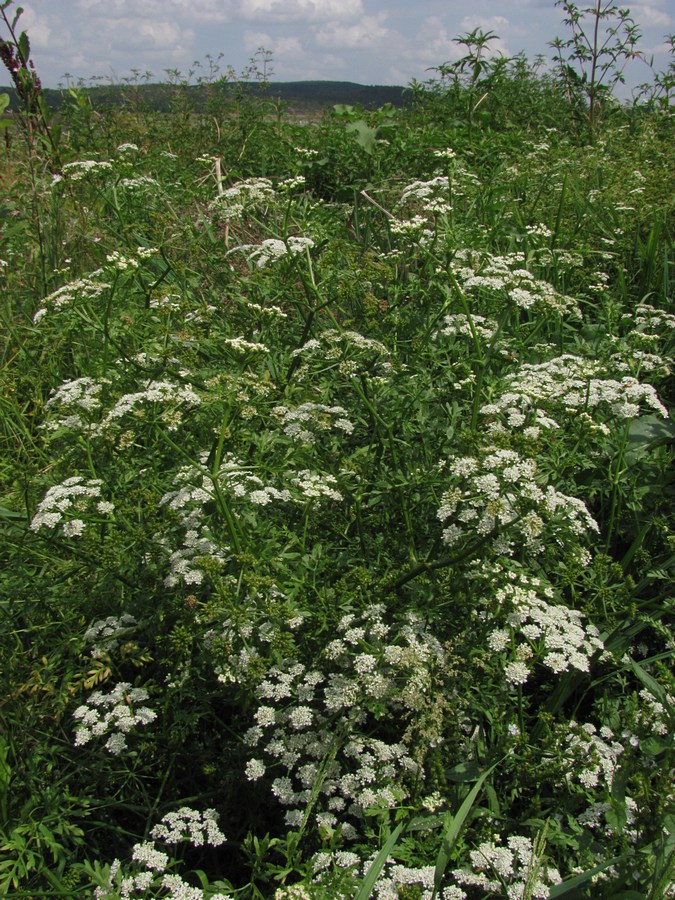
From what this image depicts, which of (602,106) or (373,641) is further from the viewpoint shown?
(602,106)

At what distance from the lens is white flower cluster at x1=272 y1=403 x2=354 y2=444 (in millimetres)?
2770

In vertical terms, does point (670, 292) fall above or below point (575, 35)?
below

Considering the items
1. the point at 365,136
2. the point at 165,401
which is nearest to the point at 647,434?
the point at 165,401

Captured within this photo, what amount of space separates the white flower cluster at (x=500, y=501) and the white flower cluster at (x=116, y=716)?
117 cm

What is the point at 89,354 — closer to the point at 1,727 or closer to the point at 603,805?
the point at 1,727

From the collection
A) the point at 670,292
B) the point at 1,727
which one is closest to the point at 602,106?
the point at 670,292

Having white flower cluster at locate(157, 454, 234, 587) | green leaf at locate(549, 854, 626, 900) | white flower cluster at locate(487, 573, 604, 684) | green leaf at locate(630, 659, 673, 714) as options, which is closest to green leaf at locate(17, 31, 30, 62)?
white flower cluster at locate(157, 454, 234, 587)

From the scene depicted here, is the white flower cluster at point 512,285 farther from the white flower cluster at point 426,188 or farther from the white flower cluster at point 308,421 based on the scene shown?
the white flower cluster at point 308,421

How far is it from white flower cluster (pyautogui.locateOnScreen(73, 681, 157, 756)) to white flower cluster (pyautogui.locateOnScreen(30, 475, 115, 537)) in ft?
1.89

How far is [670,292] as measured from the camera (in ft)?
15.4

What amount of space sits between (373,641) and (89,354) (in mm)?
2356

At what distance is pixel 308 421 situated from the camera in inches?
113

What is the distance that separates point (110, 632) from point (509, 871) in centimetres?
150

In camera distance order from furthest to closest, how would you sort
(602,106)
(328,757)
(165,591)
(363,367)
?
(602,106) → (363,367) → (165,591) → (328,757)
